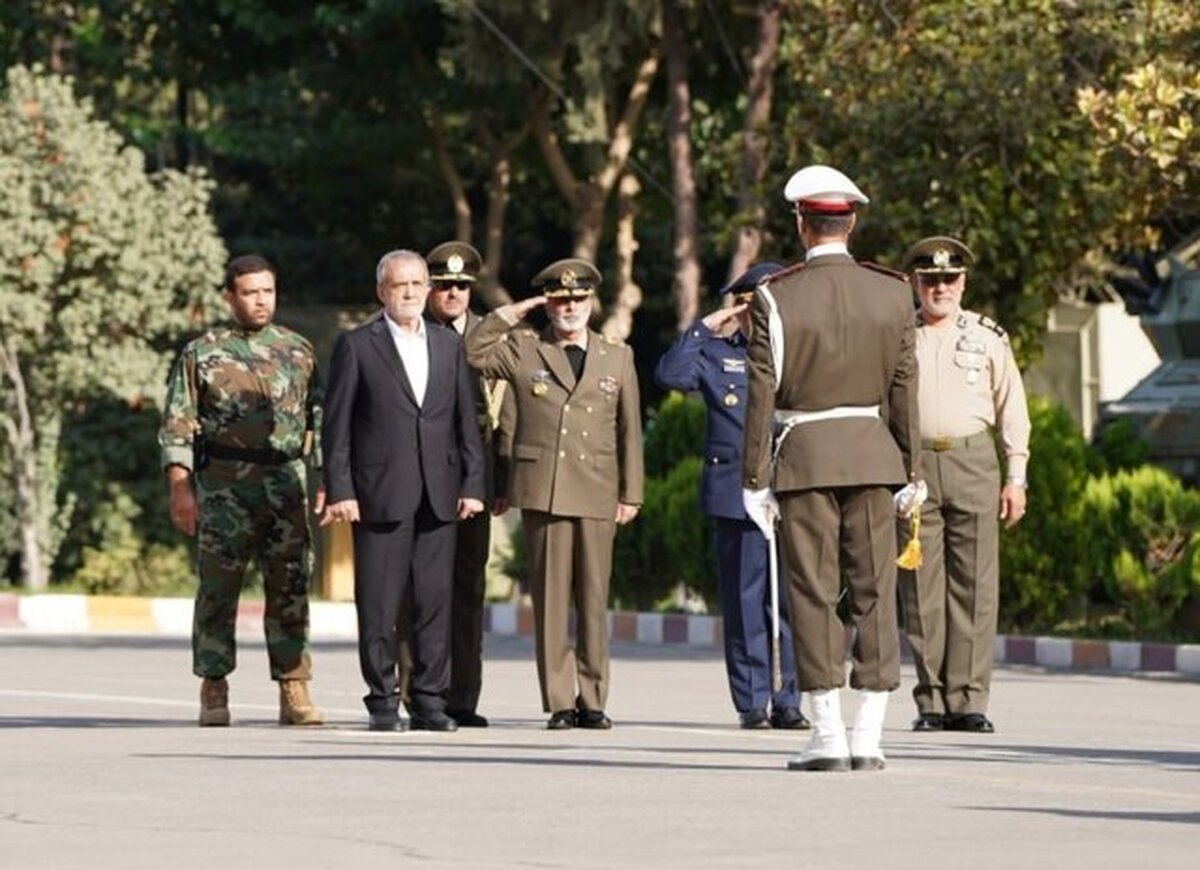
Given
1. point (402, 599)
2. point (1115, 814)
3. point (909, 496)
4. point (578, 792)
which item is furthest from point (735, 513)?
point (1115, 814)

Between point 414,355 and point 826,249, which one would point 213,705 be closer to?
point 414,355

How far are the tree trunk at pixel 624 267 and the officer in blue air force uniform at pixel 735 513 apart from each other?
21.7 meters

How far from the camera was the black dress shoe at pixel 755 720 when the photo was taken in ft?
51.8

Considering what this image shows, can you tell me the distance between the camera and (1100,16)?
27.0 meters

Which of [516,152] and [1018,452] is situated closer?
[1018,452]

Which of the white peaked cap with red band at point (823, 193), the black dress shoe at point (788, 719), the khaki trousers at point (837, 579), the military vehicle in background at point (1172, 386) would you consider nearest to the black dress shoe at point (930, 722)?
the black dress shoe at point (788, 719)

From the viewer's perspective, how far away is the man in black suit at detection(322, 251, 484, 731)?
1534 centimetres

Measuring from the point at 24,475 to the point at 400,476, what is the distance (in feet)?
67.6

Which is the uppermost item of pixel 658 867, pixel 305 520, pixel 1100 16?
pixel 1100 16

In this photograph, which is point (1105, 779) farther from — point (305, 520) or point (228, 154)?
point (228, 154)

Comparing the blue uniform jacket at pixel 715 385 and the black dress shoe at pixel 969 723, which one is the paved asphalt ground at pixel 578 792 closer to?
the black dress shoe at pixel 969 723

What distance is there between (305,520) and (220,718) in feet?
2.82

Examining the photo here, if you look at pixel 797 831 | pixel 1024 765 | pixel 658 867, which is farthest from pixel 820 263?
pixel 658 867

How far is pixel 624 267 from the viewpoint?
39.4 m
